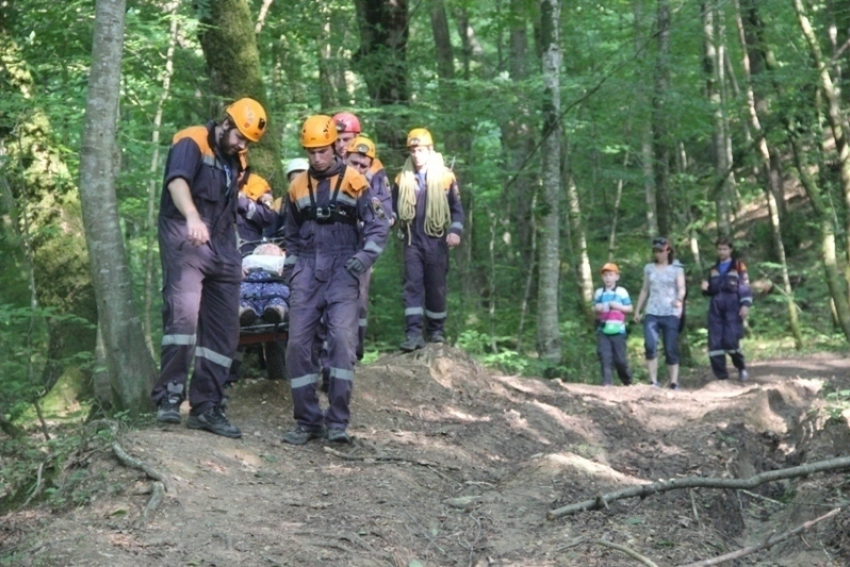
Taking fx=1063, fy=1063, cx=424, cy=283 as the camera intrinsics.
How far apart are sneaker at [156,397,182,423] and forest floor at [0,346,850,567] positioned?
0.25 ft

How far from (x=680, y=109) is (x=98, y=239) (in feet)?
35.1

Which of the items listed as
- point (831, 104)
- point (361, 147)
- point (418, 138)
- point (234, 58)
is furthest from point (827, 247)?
point (234, 58)

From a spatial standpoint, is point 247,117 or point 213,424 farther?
point 213,424

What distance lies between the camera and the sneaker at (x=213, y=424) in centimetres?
770

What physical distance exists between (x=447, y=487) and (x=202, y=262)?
2355 mm

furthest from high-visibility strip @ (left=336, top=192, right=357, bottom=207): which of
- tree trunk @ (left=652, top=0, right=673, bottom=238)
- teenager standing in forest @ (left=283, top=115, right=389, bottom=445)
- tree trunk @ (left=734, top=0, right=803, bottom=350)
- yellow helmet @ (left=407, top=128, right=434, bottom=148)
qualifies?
tree trunk @ (left=734, top=0, right=803, bottom=350)

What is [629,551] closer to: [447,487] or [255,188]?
[447,487]

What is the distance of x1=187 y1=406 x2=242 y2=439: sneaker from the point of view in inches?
303

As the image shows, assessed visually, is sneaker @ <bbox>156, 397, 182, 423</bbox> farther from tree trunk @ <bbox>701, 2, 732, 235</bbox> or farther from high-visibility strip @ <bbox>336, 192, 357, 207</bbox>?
tree trunk @ <bbox>701, 2, 732, 235</bbox>

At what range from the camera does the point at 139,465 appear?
6.13 m

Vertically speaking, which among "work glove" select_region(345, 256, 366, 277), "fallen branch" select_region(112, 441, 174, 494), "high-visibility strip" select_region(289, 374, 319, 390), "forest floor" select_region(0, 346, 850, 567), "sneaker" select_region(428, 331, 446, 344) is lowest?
"forest floor" select_region(0, 346, 850, 567)

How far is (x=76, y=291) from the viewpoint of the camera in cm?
1170

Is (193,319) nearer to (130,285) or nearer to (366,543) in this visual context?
(130,285)

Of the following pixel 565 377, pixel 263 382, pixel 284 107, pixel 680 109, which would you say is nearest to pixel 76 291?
pixel 263 382
